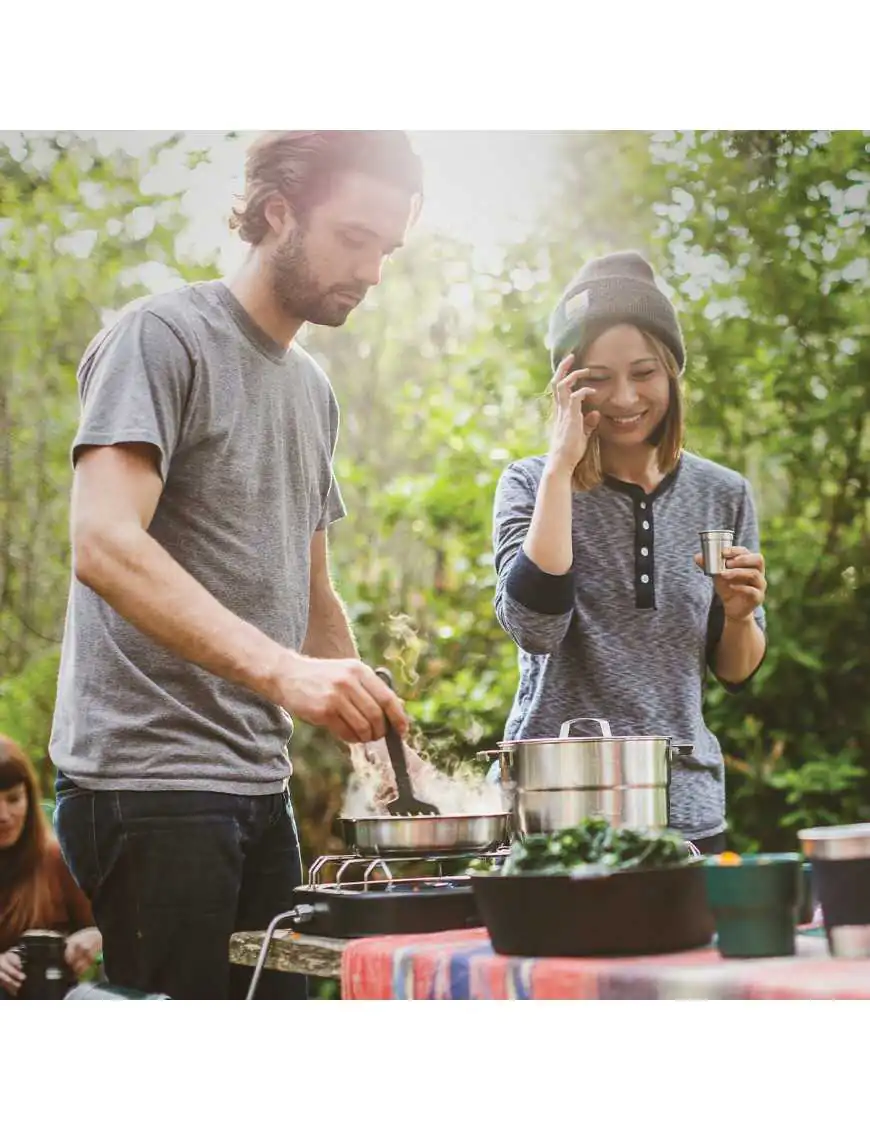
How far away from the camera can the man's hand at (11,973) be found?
2.54 meters

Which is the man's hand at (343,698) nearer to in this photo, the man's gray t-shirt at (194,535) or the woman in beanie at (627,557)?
the man's gray t-shirt at (194,535)

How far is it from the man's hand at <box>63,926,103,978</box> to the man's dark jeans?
32 cm

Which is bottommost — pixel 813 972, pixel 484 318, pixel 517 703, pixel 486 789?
pixel 813 972

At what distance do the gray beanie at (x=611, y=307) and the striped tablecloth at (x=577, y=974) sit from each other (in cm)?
132

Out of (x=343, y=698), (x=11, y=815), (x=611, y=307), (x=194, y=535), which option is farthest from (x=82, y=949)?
(x=611, y=307)

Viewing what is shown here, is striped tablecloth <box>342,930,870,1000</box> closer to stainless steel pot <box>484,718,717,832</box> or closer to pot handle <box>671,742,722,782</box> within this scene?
stainless steel pot <box>484,718,717,832</box>

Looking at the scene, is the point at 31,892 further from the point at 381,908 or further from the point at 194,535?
the point at 381,908

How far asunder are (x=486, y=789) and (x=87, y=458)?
0.95 m

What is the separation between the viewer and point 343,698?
1.75 meters

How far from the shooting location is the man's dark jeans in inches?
79.3

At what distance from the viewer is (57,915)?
2.52 meters
